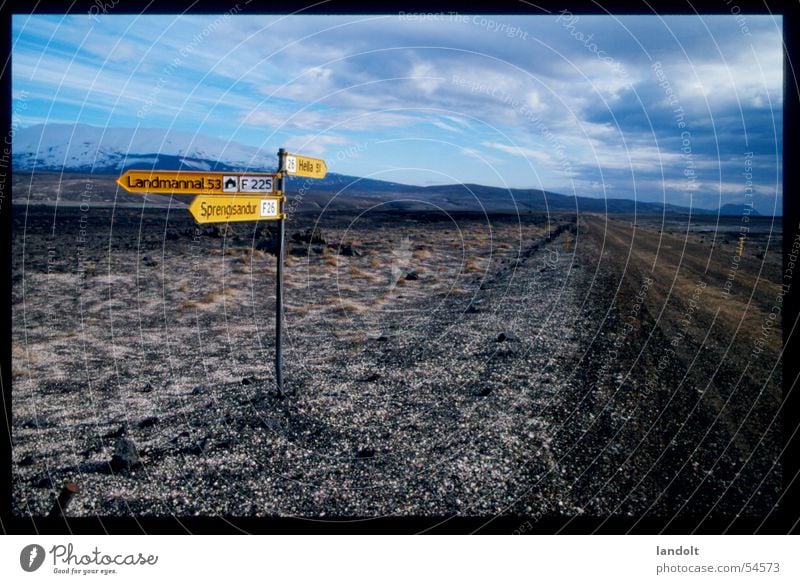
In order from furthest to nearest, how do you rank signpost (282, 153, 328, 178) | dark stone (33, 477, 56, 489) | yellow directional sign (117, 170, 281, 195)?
1. signpost (282, 153, 328, 178)
2. dark stone (33, 477, 56, 489)
3. yellow directional sign (117, 170, 281, 195)

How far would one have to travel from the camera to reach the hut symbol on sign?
6.95 metres

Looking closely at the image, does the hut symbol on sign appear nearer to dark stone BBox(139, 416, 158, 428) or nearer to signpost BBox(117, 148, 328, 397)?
signpost BBox(117, 148, 328, 397)

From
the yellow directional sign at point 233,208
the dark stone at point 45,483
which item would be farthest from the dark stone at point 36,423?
the yellow directional sign at point 233,208

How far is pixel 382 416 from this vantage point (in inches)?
370

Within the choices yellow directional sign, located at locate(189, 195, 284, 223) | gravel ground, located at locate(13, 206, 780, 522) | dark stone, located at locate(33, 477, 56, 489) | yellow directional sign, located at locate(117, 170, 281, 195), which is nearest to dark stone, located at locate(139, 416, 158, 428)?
gravel ground, located at locate(13, 206, 780, 522)

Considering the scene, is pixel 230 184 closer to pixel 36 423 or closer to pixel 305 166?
pixel 305 166

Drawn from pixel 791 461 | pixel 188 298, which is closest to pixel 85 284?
pixel 188 298

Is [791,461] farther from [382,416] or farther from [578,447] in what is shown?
[382,416]

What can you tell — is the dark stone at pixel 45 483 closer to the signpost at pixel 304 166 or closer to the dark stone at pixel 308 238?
the signpost at pixel 304 166

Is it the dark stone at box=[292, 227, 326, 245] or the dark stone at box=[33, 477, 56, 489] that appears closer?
the dark stone at box=[33, 477, 56, 489]

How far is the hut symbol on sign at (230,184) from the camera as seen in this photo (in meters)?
6.95

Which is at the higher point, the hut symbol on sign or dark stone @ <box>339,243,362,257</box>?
the hut symbol on sign

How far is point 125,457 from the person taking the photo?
773 centimetres

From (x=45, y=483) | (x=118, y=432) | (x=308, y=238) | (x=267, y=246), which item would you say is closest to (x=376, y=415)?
(x=118, y=432)
